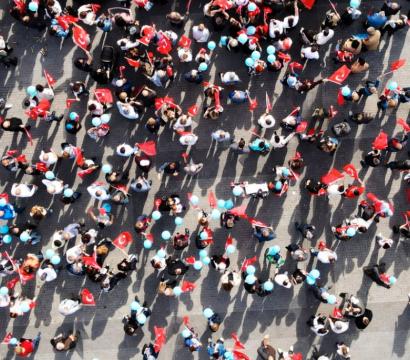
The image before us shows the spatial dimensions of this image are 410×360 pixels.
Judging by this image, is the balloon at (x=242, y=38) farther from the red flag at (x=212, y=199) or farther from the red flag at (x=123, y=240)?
the red flag at (x=123, y=240)

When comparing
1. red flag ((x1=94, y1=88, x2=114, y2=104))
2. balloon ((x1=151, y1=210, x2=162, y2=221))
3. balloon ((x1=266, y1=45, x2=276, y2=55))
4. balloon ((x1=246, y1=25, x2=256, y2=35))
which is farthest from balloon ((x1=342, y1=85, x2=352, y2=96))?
red flag ((x1=94, y1=88, x2=114, y2=104))

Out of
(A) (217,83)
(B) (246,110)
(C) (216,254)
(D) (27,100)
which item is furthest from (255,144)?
(D) (27,100)

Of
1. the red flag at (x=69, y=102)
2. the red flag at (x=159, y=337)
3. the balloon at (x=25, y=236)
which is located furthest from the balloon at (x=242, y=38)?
the red flag at (x=159, y=337)

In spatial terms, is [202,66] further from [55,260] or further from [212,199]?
[55,260]

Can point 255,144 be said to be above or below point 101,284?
above

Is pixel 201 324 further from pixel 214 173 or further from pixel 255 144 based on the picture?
pixel 255 144

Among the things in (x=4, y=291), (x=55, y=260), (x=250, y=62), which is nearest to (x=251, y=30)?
(x=250, y=62)

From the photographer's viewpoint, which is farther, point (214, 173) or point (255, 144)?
point (214, 173)

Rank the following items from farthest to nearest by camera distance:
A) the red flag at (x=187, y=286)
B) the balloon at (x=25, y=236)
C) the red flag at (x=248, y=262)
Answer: the red flag at (x=248, y=262), the red flag at (x=187, y=286), the balloon at (x=25, y=236)
